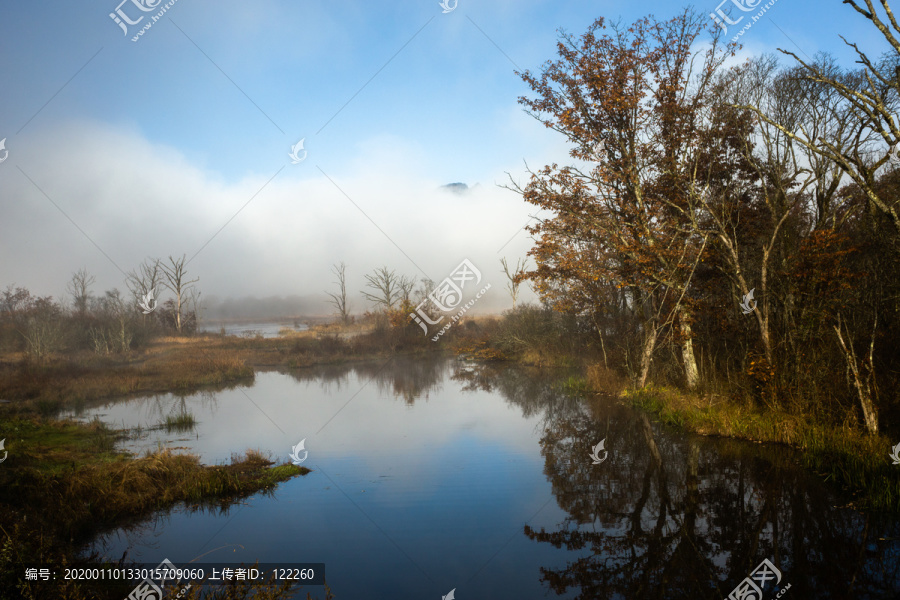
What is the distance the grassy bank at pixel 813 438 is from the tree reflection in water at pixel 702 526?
357mm

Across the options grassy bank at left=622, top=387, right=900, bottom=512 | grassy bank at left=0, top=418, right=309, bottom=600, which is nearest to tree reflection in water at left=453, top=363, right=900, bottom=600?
grassy bank at left=622, top=387, right=900, bottom=512

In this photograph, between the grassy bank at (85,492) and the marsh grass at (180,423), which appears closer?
the grassy bank at (85,492)

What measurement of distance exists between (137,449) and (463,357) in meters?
24.1

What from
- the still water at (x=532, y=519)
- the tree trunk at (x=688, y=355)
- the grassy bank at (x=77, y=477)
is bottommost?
the still water at (x=532, y=519)

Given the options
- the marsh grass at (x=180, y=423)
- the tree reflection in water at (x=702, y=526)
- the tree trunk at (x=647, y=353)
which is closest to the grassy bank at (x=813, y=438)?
the tree reflection in water at (x=702, y=526)

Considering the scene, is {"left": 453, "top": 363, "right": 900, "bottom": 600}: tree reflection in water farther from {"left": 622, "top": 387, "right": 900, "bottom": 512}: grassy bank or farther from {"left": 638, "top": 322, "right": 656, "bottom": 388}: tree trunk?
{"left": 638, "top": 322, "right": 656, "bottom": 388}: tree trunk

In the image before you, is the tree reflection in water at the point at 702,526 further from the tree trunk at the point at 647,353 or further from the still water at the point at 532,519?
the tree trunk at the point at 647,353

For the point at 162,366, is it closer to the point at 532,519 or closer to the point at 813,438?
the point at 532,519

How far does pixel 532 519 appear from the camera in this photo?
7.47m

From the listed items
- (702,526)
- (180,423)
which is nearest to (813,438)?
(702,526)

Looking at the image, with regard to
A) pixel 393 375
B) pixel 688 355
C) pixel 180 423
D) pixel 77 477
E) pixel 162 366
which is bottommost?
pixel 393 375

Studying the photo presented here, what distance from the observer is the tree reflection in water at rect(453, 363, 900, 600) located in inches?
211

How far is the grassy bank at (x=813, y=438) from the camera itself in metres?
7.19

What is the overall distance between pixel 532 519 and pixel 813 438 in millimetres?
5627
